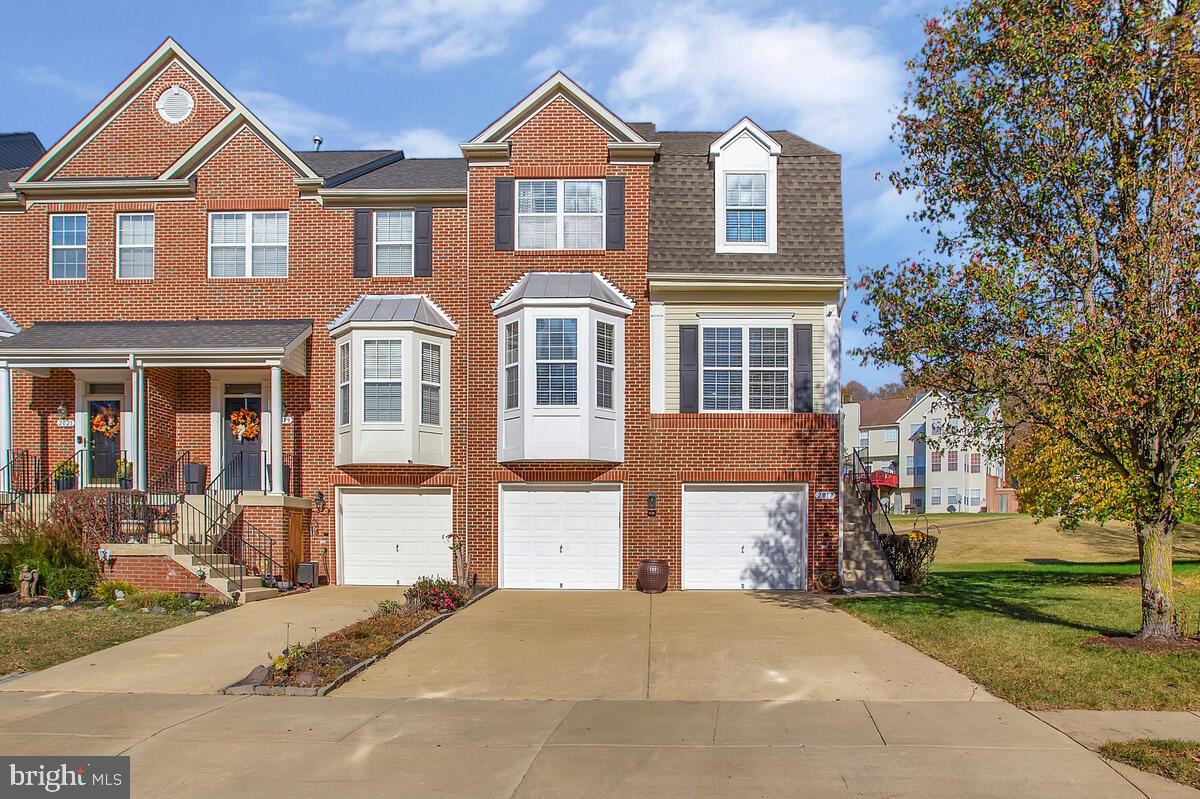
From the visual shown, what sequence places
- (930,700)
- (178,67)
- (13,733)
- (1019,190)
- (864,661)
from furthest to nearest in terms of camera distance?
(178,67) → (1019,190) → (864,661) → (930,700) → (13,733)

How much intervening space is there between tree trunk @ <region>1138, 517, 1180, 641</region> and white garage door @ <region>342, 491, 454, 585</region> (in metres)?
12.0

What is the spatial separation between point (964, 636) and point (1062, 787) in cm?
608

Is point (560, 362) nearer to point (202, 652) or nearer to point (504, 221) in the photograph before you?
point (504, 221)

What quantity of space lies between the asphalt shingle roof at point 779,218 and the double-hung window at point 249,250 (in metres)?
7.22

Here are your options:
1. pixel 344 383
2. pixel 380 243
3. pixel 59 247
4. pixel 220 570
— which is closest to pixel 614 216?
pixel 380 243

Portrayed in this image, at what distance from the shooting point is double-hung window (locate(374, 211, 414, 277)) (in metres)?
20.3

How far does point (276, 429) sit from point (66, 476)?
14.6 feet

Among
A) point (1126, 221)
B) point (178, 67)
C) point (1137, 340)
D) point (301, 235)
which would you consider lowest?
point (1137, 340)

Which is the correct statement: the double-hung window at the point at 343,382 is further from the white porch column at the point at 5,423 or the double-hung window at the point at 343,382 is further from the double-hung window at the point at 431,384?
the white porch column at the point at 5,423

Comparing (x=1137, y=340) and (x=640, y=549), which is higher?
(x=1137, y=340)

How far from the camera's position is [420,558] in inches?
789

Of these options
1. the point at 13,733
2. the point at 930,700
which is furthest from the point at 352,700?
the point at 930,700

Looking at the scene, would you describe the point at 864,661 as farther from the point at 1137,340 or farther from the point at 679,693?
the point at 1137,340

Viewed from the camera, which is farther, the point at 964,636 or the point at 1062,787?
the point at 964,636
